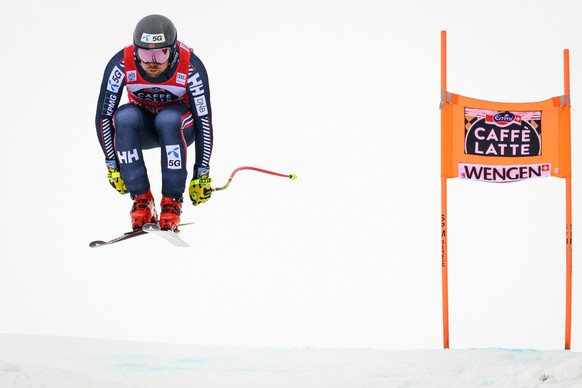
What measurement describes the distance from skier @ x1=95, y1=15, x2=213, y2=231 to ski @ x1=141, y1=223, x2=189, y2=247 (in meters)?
0.07

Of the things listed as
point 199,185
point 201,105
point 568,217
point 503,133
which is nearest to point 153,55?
point 201,105

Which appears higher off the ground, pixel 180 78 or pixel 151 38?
pixel 151 38

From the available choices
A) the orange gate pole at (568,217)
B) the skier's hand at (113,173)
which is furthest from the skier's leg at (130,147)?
the orange gate pole at (568,217)

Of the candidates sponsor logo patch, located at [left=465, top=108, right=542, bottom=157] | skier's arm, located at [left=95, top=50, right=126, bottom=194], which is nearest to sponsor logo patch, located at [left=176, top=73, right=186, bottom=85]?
skier's arm, located at [left=95, top=50, right=126, bottom=194]

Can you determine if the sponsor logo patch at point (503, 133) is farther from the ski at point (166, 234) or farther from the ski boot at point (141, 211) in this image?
the ski boot at point (141, 211)

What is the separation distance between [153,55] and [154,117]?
0.69 metres

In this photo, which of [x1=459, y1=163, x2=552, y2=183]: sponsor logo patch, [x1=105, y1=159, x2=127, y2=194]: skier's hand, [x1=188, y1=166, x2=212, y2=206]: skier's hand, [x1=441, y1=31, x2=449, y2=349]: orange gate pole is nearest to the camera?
[x1=105, y1=159, x2=127, y2=194]: skier's hand

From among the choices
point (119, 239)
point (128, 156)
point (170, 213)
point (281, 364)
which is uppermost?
point (128, 156)

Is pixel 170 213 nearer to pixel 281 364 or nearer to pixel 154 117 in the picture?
pixel 154 117

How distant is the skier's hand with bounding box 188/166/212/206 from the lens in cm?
809

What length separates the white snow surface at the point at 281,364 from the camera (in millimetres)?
7824

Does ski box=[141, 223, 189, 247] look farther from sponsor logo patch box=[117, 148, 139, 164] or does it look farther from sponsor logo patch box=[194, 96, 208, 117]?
sponsor logo patch box=[194, 96, 208, 117]

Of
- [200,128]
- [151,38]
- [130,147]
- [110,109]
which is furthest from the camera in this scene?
[200,128]

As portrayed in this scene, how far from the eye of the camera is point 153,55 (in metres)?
7.52
